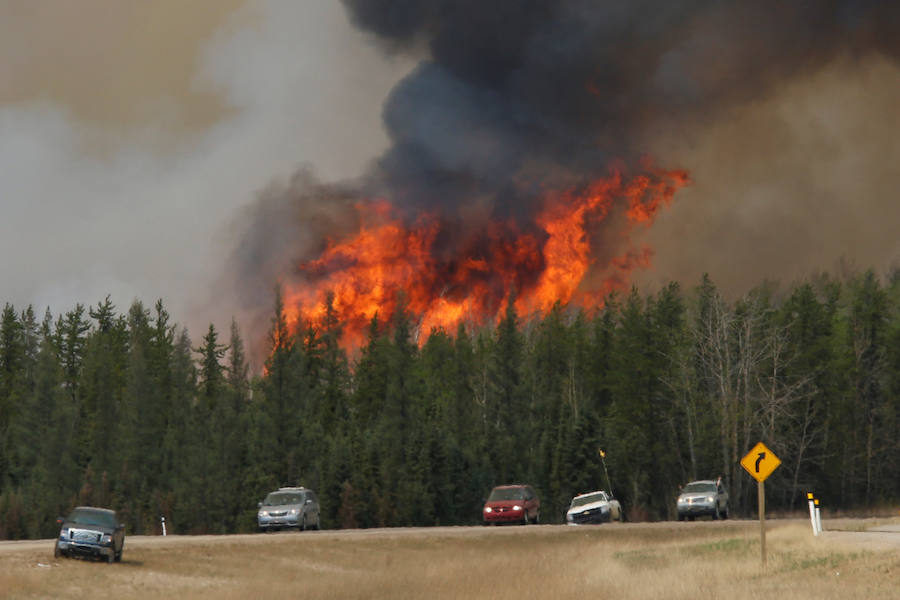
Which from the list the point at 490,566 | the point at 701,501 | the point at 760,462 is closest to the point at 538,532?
the point at 490,566

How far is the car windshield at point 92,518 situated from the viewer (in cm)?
3716

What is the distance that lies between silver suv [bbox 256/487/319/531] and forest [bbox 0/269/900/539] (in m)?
31.3

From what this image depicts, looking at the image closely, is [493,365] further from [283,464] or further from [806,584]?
[806,584]

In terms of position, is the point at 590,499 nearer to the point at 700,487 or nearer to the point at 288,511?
the point at 700,487

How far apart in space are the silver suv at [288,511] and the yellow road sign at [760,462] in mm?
27184

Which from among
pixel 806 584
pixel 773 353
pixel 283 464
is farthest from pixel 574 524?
pixel 283 464

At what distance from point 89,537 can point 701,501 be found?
34637mm

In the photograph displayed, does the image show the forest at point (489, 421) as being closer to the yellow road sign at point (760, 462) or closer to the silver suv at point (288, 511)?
the silver suv at point (288, 511)

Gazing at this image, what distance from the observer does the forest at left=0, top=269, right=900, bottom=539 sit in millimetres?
94188

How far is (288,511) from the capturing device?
5538cm

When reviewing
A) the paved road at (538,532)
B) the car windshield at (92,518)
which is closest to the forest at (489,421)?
the paved road at (538,532)

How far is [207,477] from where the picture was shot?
365 ft

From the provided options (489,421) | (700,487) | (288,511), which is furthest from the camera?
(489,421)

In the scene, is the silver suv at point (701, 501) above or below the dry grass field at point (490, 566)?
above
